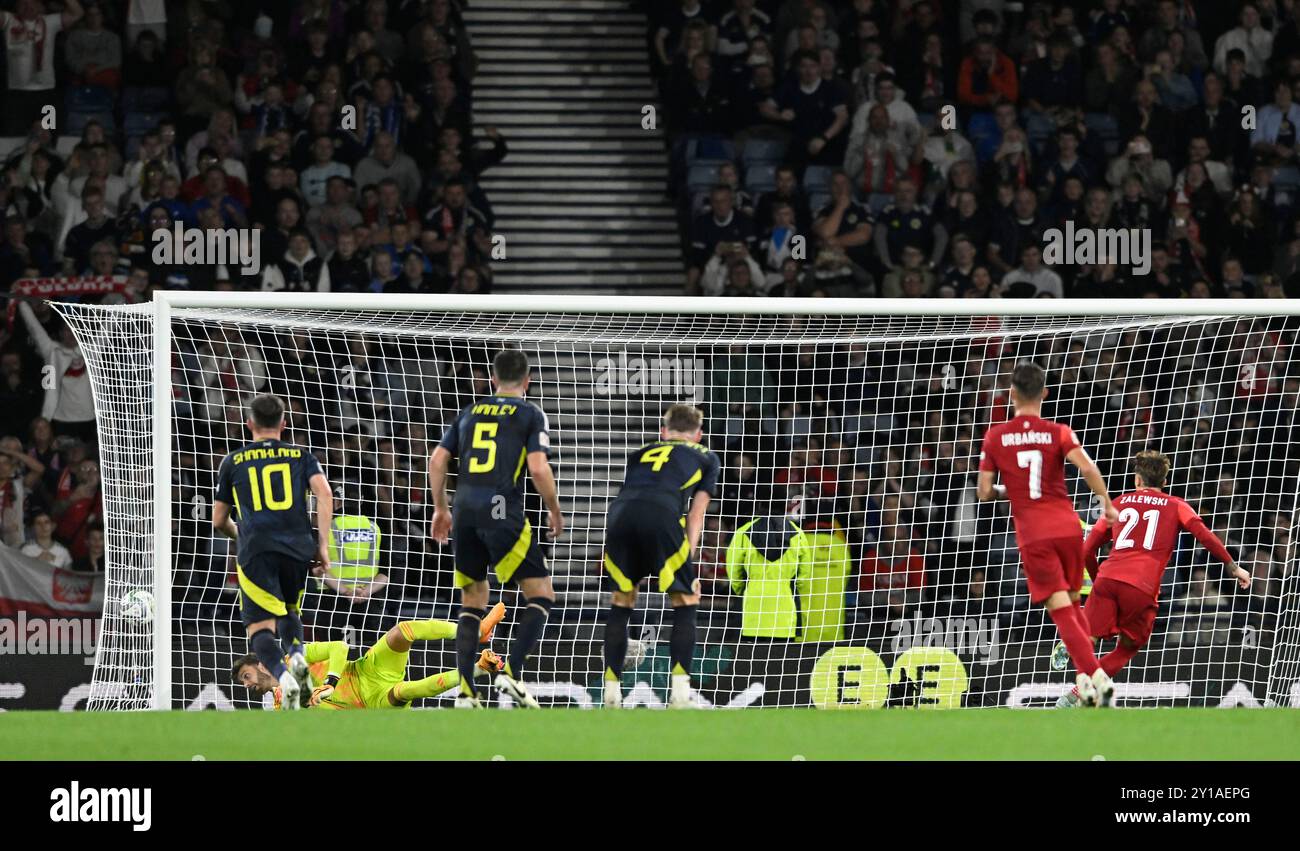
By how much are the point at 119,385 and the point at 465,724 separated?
13.5 ft

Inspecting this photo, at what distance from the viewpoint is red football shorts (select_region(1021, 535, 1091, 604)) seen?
8898 mm

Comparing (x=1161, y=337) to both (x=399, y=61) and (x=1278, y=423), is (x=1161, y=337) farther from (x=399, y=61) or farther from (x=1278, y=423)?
(x=399, y=61)

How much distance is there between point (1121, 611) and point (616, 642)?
2.63m

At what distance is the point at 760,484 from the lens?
11.0m

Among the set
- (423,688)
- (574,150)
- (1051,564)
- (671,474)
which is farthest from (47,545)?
(1051,564)

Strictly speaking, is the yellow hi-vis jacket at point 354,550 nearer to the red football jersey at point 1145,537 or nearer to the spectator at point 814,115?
the red football jersey at point 1145,537

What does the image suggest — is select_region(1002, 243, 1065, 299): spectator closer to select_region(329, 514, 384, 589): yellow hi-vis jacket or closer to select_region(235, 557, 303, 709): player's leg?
select_region(329, 514, 384, 589): yellow hi-vis jacket

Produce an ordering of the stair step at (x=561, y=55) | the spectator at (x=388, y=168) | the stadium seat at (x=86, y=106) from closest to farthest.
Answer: the spectator at (x=388, y=168)
the stadium seat at (x=86, y=106)
the stair step at (x=561, y=55)

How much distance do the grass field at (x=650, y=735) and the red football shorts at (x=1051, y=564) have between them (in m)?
1.44

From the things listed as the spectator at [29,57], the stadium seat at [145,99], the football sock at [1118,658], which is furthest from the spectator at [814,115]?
the football sock at [1118,658]

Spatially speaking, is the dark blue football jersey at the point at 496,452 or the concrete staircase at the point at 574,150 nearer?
the dark blue football jersey at the point at 496,452

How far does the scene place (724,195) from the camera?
14.4 metres

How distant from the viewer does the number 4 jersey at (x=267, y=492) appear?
9094 millimetres
